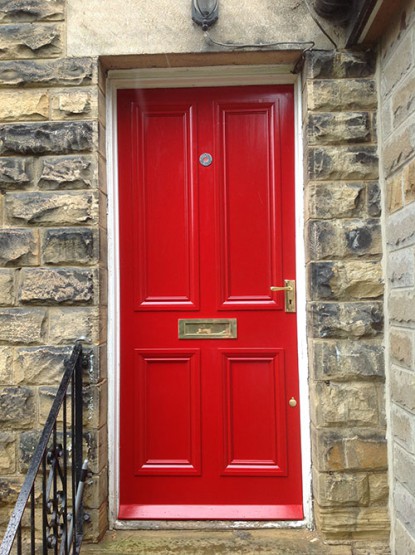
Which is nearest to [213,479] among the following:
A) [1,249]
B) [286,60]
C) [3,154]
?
[1,249]

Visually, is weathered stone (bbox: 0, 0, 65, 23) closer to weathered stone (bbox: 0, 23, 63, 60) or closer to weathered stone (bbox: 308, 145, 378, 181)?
weathered stone (bbox: 0, 23, 63, 60)

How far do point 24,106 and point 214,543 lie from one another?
2512 millimetres

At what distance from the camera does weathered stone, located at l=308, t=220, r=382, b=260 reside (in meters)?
2.50

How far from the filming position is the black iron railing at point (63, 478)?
2088 mm

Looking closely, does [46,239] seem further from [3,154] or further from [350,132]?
[350,132]

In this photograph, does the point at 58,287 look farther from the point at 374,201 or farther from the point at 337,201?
the point at 374,201

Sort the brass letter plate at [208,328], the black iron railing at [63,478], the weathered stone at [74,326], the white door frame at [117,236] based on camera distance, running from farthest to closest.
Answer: the brass letter plate at [208,328] < the white door frame at [117,236] < the weathered stone at [74,326] < the black iron railing at [63,478]

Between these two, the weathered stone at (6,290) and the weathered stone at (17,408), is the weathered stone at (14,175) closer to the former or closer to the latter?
the weathered stone at (6,290)

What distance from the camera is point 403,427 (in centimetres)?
226

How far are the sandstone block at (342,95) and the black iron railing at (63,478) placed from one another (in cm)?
179

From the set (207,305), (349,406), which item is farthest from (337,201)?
(349,406)

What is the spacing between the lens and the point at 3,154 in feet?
8.43

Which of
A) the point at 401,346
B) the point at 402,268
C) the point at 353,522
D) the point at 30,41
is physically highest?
the point at 30,41

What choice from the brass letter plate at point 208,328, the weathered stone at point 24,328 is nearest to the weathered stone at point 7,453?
the weathered stone at point 24,328
